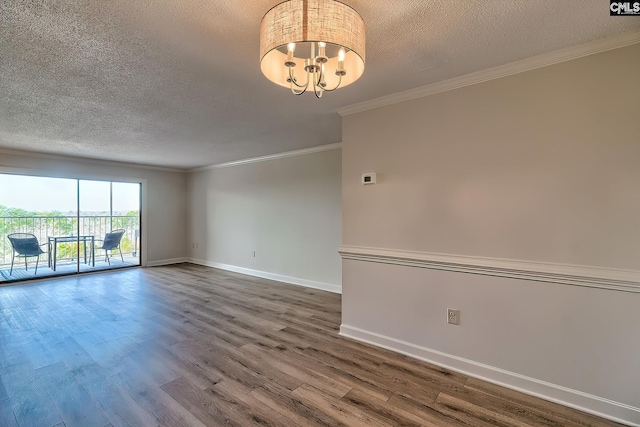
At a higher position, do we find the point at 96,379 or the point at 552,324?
the point at 552,324

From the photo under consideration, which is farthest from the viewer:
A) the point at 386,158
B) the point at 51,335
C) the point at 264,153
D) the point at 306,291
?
the point at 264,153

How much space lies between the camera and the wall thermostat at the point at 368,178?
8.73 feet

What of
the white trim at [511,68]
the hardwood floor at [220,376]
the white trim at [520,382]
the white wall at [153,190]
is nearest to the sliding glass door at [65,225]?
the white wall at [153,190]

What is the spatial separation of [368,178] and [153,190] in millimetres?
5843

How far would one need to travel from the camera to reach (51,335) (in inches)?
110

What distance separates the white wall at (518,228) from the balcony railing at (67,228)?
20.7 ft

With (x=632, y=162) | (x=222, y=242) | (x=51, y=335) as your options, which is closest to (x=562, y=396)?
(x=632, y=162)

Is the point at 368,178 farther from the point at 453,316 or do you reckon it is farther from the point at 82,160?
the point at 82,160

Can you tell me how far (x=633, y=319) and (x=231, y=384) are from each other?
2.72m

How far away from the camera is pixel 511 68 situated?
201cm

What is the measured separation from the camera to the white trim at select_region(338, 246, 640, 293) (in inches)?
67.0

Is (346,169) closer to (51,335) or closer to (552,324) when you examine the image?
(552,324)

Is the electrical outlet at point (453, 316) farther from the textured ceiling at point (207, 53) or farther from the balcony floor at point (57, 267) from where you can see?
the balcony floor at point (57, 267)

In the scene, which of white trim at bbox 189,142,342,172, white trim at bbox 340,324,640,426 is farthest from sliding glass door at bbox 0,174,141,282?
white trim at bbox 340,324,640,426
